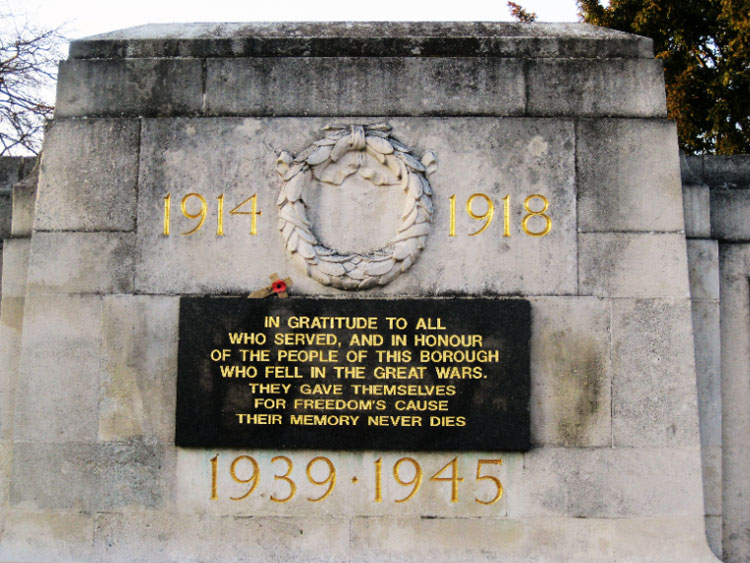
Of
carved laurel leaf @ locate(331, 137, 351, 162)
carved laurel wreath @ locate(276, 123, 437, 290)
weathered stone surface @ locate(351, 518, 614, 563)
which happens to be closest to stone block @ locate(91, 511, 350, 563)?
weathered stone surface @ locate(351, 518, 614, 563)

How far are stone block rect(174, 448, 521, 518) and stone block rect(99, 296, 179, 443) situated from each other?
390 mm

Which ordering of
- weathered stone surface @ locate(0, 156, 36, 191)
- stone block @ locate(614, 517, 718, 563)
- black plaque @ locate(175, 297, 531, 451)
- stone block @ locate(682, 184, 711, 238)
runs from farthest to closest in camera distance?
1. weathered stone surface @ locate(0, 156, 36, 191)
2. stone block @ locate(682, 184, 711, 238)
3. black plaque @ locate(175, 297, 531, 451)
4. stone block @ locate(614, 517, 718, 563)

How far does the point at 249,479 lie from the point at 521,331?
244 centimetres

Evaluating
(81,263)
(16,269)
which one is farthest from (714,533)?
(16,269)

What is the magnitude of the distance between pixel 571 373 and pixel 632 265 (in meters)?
1.00

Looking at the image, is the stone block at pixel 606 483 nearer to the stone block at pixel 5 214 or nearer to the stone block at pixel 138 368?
the stone block at pixel 138 368

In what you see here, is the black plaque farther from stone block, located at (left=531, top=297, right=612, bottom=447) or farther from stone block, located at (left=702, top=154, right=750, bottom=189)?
stone block, located at (left=702, top=154, right=750, bottom=189)

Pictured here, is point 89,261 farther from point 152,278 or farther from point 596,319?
point 596,319

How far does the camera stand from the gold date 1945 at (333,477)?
724 cm

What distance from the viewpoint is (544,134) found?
7.55 m

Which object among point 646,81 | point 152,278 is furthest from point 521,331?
point 152,278

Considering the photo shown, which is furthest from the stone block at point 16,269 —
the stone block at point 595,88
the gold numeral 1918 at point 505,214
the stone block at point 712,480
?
the stone block at point 712,480

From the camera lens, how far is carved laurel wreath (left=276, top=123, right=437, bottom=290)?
7.38m

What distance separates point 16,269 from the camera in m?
8.00
